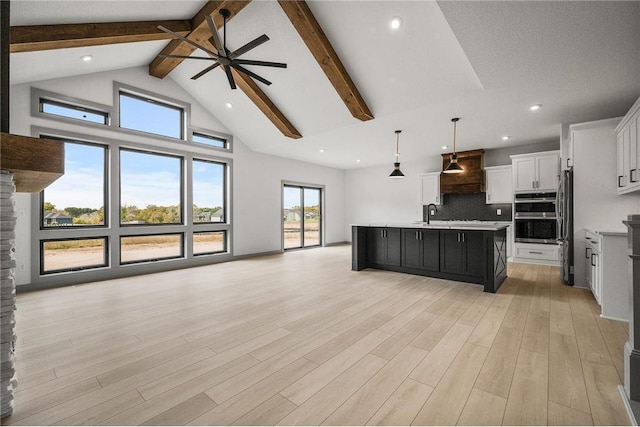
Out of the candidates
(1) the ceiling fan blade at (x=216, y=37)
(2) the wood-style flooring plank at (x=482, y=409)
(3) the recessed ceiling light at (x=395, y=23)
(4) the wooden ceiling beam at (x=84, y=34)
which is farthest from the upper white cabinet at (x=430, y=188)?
(2) the wood-style flooring plank at (x=482, y=409)

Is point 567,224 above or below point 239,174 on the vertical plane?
below

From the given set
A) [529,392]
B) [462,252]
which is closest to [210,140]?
[462,252]

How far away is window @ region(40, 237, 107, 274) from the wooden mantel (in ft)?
13.8

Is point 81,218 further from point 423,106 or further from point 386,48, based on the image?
point 423,106

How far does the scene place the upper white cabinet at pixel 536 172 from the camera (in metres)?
5.64

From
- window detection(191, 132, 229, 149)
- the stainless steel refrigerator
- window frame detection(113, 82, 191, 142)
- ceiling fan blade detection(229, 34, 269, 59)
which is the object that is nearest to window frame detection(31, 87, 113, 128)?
window frame detection(113, 82, 191, 142)

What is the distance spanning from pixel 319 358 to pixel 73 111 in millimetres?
5535

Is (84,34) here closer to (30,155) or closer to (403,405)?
(30,155)

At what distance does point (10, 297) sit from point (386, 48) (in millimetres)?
4391

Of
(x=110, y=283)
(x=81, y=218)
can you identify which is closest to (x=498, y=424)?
(x=110, y=283)

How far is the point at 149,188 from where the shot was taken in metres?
5.56

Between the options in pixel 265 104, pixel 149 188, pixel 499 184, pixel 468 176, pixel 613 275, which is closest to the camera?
pixel 613 275

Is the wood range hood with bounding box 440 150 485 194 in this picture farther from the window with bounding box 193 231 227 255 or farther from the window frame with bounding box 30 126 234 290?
the window with bounding box 193 231 227 255

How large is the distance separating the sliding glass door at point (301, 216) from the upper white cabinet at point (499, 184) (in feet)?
16.3
